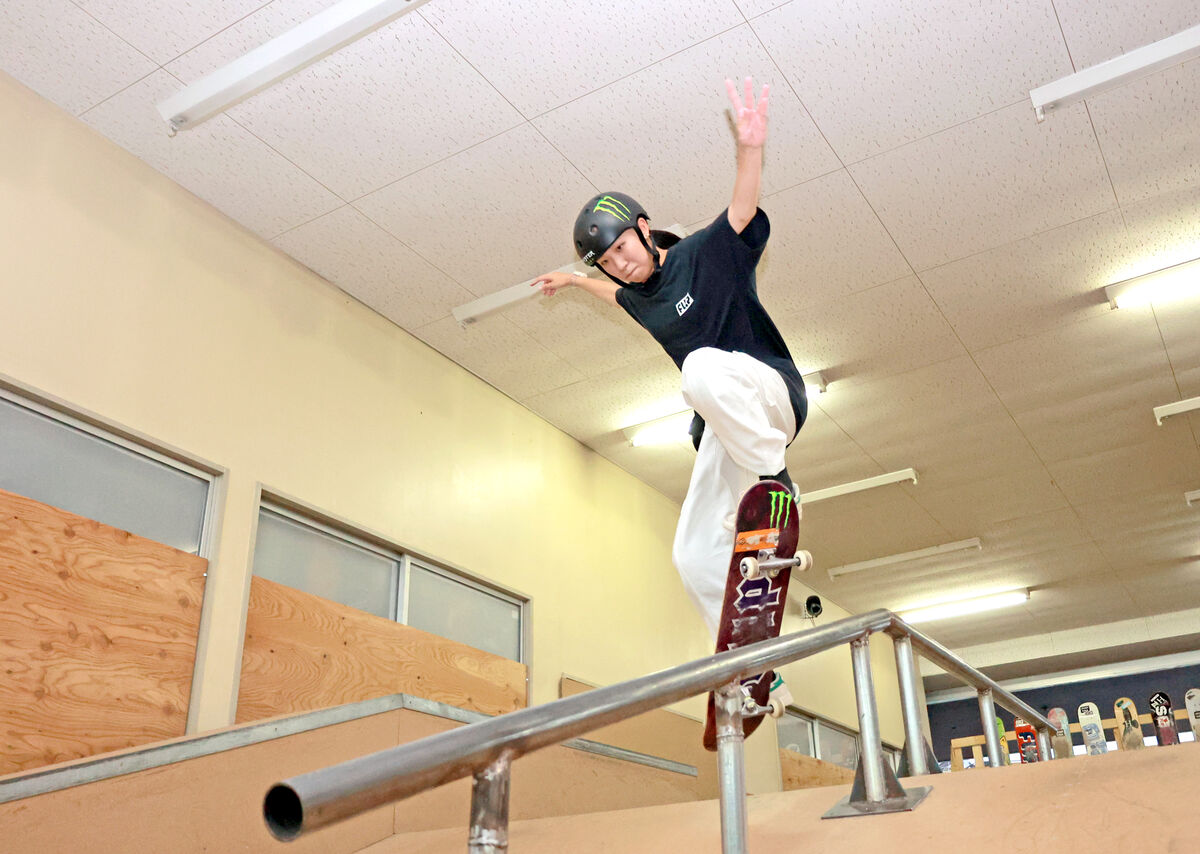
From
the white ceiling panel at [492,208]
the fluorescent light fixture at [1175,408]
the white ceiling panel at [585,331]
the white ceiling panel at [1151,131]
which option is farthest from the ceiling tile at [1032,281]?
the white ceiling panel at [492,208]

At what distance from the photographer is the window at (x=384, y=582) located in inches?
Result: 182

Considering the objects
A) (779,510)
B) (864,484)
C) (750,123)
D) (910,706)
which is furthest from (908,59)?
(864,484)

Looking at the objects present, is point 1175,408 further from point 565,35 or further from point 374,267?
point 374,267

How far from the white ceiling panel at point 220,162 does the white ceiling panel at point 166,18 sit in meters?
0.20

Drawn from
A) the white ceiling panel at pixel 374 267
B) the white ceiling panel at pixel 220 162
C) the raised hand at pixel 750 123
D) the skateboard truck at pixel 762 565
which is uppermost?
the white ceiling panel at pixel 220 162

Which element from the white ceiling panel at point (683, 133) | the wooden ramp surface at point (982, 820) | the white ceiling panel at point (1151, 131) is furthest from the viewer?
the white ceiling panel at point (1151, 131)

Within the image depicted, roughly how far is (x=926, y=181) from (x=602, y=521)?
131 inches

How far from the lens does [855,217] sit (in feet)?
16.1

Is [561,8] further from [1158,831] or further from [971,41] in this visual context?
[1158,831]

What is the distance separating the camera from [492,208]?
4.75 meters

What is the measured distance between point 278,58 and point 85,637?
7.19 feet

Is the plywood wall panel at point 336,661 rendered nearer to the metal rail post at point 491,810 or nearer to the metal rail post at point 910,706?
the metal rail post at point 910,706

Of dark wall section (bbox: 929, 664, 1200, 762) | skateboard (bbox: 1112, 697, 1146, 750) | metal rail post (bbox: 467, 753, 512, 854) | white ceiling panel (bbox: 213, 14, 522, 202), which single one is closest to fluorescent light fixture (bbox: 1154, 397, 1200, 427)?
skateboard (bbox: 1112, 697, 1146, 750)

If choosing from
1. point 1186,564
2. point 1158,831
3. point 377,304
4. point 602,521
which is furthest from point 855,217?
point 1186,564
